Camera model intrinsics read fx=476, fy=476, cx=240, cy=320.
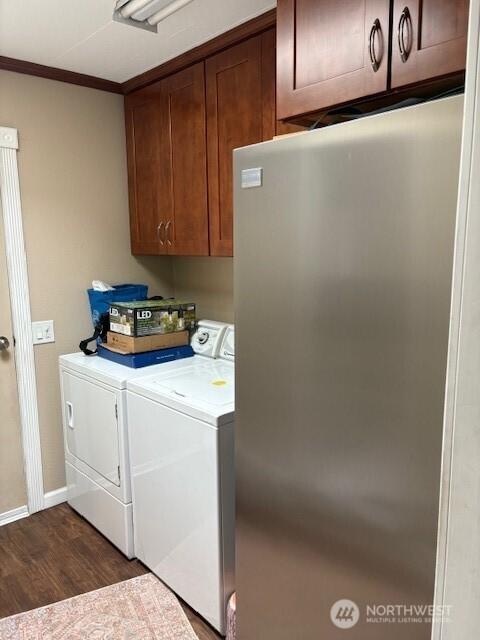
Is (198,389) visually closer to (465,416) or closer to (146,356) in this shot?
(146,356)

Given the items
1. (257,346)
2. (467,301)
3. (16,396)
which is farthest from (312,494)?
(16,396)

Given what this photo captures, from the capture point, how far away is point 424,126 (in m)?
0.96

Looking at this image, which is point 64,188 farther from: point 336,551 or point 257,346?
point 336,551

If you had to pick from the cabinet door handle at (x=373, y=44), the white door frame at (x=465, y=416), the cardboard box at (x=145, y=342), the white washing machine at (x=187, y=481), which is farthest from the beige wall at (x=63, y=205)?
the white door frame at (x=465, y=416)

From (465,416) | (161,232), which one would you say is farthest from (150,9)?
(465,416)

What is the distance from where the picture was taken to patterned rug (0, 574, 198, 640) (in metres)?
1.87

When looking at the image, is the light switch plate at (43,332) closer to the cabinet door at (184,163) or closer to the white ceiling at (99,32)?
the cabinet door at (184,163)

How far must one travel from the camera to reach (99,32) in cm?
203

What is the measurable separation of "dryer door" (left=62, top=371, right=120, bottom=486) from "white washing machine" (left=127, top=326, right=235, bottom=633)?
140 millimetres

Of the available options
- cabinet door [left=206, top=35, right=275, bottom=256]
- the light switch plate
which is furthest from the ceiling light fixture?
the light switch plate

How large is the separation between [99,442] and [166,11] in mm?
1922

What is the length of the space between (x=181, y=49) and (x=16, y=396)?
1.97 m

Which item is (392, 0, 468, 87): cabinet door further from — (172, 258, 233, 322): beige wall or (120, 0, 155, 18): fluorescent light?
(172, 258, 233, 322): beige wall

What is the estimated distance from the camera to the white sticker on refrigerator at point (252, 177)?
131cm
